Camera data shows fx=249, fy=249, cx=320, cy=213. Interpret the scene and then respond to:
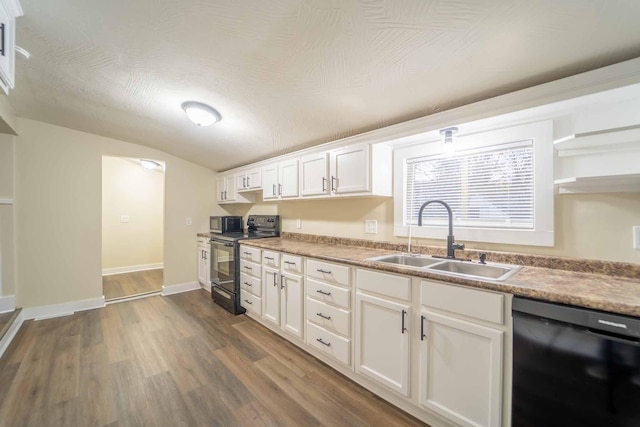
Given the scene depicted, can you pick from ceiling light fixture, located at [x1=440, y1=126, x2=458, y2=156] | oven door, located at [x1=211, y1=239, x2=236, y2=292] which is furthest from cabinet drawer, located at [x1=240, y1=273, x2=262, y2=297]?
ceiling light fixture, located at [x1=440, y1=126, x2=458, y2=156]

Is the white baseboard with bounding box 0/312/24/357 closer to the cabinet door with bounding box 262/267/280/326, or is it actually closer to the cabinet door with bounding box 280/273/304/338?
the cabinet door with bounding box 262/267/280/326

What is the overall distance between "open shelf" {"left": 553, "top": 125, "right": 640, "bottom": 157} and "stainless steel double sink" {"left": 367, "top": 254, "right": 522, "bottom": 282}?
746mm

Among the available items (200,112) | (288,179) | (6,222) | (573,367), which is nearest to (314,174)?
(288,179)

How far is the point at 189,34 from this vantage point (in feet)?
4.83

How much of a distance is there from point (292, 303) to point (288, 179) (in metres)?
1.38

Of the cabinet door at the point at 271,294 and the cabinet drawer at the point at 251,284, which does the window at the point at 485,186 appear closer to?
the cabinet door at the point at 271,294

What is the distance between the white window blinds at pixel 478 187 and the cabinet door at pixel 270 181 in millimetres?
1613

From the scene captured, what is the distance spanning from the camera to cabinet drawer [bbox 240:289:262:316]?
2.73 meters

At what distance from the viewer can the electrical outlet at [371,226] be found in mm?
2413

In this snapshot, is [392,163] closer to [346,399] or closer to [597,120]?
[597,120]

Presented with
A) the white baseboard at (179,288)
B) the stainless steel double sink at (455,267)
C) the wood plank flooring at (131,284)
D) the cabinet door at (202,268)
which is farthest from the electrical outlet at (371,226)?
the wood plank flooring at (131,284)

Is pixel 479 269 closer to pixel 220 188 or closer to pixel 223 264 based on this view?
pixel 223 264

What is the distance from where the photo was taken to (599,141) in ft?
4.39

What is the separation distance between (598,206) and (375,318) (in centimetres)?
142
